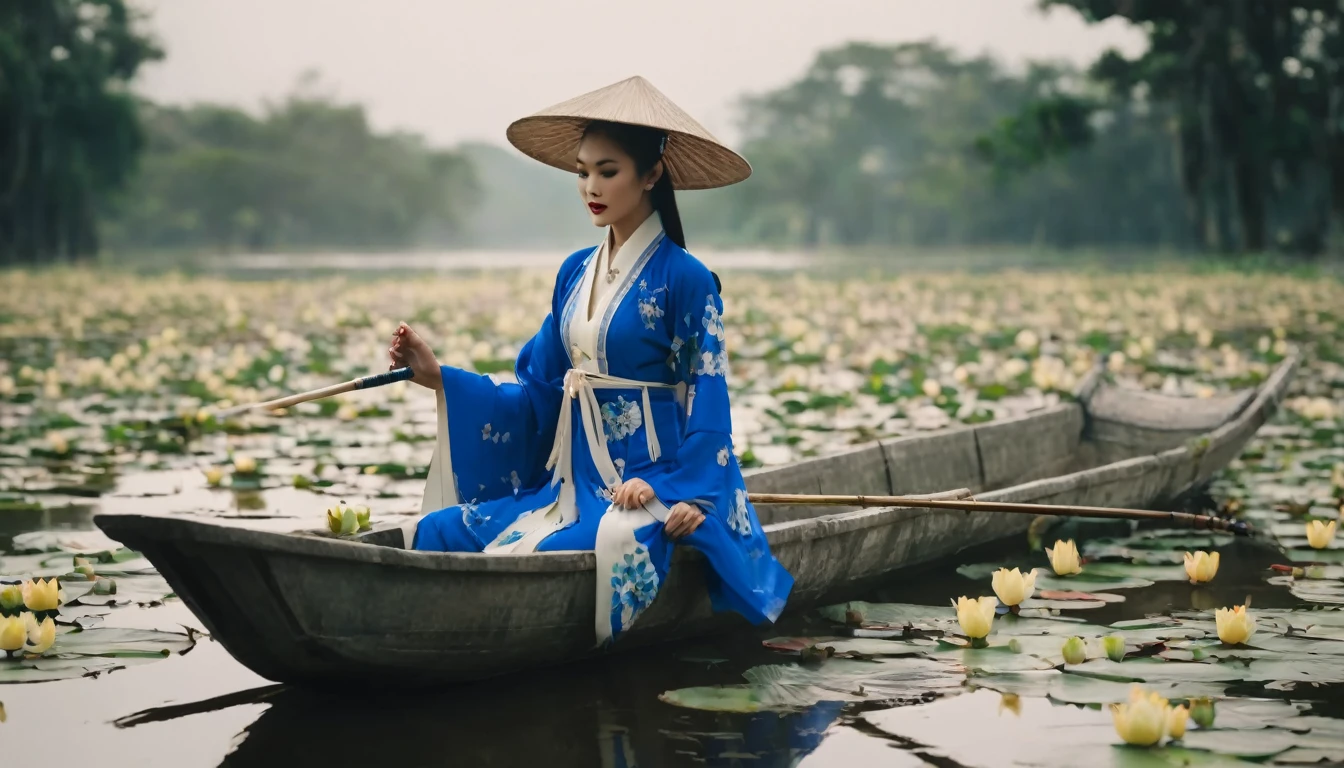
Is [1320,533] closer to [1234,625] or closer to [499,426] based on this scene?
[1234,625]

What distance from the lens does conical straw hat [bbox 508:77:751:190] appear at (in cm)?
316

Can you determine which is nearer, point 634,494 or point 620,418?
point 634,494

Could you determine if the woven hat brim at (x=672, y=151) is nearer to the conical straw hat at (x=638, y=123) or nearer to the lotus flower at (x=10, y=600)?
the conical straw hat at (x=638, y=123)

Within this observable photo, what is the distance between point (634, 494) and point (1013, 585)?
3.37 ft

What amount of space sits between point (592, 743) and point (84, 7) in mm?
30921

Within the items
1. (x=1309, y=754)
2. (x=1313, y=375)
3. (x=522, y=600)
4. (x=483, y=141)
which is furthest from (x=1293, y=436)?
(x=483, y=141)

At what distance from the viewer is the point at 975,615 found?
3252 millimetres

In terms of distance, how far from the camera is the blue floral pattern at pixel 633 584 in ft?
10.00

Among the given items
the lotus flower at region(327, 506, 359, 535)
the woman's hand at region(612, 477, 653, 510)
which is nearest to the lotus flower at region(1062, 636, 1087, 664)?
the woman's hand at region(612, 477, 653, 510)

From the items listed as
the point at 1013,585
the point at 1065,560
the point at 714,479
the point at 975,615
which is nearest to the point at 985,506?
the point at 1013,585

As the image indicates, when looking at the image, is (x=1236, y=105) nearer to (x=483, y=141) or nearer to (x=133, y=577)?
(x=133, y=577)

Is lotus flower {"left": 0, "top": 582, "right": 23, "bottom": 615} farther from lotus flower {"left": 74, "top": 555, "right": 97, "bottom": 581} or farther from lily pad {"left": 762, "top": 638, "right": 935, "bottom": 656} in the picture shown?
lily pad {"left": 762, "top": 638, "right": 935, "bottom": 656}

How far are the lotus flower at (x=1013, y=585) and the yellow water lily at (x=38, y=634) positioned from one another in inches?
85.5

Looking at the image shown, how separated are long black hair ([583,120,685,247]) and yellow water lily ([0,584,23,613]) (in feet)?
5.71
